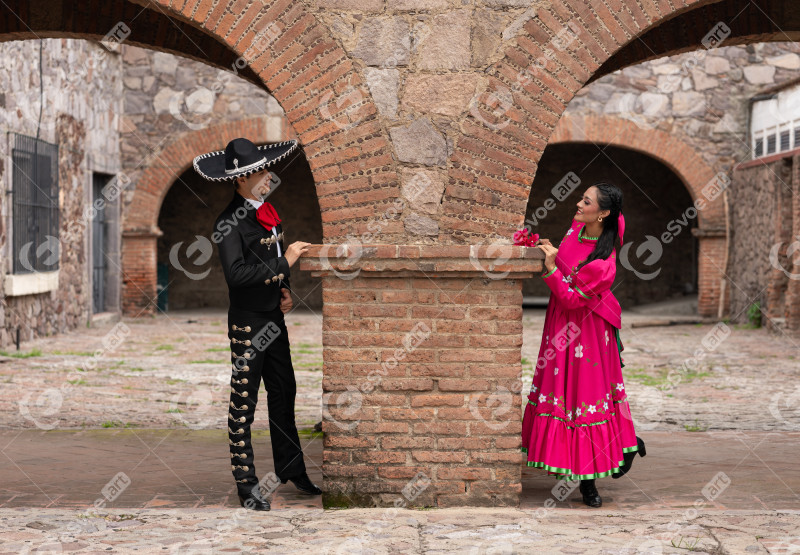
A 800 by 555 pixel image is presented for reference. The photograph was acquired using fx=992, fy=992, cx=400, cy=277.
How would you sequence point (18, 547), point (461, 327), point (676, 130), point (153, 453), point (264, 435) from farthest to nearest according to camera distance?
point (676, 130) < point (264, 435) < point (153, 453) < point (461, 327) < point (18, 547)

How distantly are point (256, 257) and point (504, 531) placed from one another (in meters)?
1.79

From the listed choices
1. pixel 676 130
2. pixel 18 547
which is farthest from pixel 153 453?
pixel 676 130

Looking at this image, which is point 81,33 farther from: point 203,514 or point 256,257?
point 203,514

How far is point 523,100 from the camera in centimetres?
496

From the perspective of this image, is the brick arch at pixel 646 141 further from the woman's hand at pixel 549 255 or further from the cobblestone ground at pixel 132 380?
the woman's hand at pixel 549 255

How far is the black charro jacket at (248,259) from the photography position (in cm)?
482

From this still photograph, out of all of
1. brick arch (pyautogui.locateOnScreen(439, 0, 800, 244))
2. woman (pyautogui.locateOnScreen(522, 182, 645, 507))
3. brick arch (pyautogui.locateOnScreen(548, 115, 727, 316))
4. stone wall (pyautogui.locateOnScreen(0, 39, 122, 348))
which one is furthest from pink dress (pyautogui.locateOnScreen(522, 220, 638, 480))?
brick arch (pyautogui.locateOnScreen(548, 115, 727, 316))

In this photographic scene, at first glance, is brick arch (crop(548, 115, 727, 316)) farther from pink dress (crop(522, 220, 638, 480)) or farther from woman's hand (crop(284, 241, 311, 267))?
woman's hand (crop(284, 241, 311, 267))

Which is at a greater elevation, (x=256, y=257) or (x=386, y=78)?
(x=386, y=78)

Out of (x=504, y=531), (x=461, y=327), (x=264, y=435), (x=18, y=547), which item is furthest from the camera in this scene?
(x=264, y=435)

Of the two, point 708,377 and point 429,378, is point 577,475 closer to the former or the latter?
point 429,378

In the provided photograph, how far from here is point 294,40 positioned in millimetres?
4930

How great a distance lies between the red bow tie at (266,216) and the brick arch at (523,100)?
0.86 meters

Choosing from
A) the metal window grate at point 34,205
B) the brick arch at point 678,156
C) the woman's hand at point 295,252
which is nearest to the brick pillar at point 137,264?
the metal window grate at point 34,205
